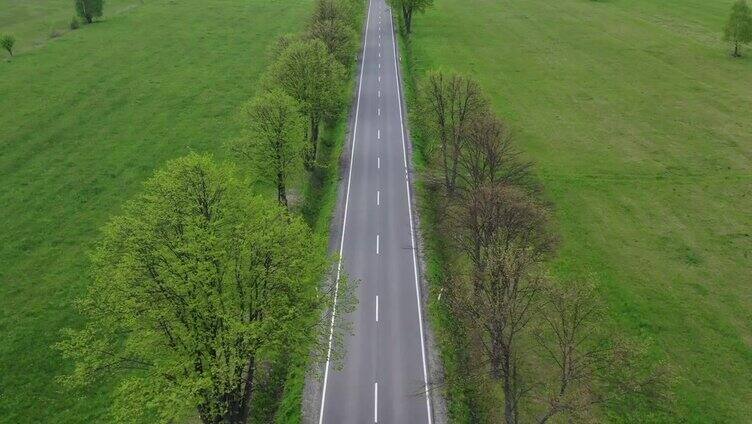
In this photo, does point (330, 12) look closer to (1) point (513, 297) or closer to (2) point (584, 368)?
(1) point (513, 297)

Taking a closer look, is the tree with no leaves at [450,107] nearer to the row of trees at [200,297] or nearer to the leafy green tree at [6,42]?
the row of trees at [200,297]

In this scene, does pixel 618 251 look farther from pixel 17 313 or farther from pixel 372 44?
pixel 372 44

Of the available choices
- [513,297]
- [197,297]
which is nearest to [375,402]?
[513,297]

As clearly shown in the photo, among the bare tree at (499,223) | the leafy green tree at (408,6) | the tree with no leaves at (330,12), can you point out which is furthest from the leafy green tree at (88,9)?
the bare tree at (499,223)

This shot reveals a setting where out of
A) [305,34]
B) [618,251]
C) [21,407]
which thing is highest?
[305,34]

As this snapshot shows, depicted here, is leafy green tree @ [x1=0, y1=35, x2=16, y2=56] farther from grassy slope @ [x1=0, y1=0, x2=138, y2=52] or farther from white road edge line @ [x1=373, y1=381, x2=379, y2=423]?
white road edge line @ [x1=373, y1=381, x2=379, y2=423]

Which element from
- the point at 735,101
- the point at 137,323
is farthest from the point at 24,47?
the point at 735,101
